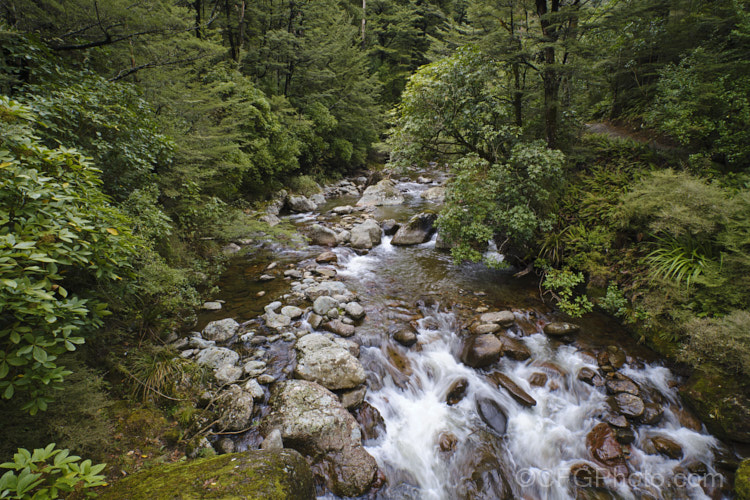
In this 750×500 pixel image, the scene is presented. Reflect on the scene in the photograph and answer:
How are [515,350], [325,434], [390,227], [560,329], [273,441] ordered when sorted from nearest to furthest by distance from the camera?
[273,441], [325,434], [515,350], [560,329], [390,227]

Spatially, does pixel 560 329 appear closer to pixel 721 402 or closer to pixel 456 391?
pixel 721 402

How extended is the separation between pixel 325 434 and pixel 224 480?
1597 millimetres

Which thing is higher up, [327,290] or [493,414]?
[327,290]

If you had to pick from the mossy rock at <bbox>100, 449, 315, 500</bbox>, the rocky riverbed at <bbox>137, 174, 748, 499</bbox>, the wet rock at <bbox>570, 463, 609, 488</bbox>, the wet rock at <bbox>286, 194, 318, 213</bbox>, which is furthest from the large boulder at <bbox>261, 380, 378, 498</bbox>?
the wet rock at <bbox>286, 194, 318, 213</bbox>

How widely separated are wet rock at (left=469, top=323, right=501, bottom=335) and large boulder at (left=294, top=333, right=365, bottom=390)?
245 centimetres

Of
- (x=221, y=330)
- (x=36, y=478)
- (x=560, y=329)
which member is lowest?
→ (x=560, y=329)

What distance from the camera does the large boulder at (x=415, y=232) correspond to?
10547mm

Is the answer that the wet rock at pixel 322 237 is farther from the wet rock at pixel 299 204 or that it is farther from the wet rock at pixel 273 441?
the wet rock at pixel 273 441

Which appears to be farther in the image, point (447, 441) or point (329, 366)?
point (329, 366)

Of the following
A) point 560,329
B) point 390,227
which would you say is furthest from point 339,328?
point 390,227

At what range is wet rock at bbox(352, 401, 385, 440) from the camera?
13.3 feet

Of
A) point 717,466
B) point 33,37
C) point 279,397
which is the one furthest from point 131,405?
point 717,466

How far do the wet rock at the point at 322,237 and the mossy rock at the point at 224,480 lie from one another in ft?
25.8

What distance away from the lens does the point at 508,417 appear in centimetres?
446
